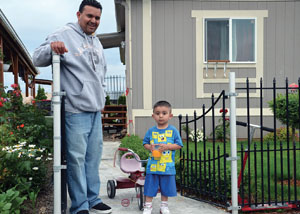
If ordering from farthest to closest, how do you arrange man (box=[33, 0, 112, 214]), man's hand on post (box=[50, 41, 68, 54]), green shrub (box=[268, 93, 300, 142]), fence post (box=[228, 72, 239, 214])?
green shrub (box=[268, 93, 300, 142])
fence post (box=[228, 72, 239, 214])
man (box=[33, 0, 112, 214])
man's hand on post (box=[50, 41, 68, 54])

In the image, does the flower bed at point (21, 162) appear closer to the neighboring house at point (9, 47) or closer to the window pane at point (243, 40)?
the neighboring house at point (9, 47)

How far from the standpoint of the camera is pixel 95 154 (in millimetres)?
3566

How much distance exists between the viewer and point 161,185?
3.68m

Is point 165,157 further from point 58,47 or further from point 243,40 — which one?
point 243,40

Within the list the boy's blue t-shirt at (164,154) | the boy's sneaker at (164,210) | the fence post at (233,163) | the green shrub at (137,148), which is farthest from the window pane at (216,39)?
the boy's sneaker at (164,210)

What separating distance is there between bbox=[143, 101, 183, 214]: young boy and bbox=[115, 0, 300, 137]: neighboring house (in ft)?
19.2

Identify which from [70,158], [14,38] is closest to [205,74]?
[14,38]

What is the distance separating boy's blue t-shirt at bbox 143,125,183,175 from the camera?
3631 mm

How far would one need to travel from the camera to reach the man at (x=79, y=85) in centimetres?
331

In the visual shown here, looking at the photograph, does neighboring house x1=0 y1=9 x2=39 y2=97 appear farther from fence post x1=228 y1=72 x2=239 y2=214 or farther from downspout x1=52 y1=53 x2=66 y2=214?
Result: fence post x1=228 y1=72 x2=239 y2=214

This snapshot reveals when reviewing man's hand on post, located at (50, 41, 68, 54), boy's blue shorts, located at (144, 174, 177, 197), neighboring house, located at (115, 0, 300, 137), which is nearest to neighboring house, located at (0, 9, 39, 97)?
neighboring house, located at (115, 0, 300, 137)

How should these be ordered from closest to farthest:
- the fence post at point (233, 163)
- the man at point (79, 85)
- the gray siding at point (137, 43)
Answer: the man at point (79, 85) < the fence post at point (233, 163) < the gray siding at point (137, 43)

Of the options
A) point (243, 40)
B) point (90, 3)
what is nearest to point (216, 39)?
point (243, 40)

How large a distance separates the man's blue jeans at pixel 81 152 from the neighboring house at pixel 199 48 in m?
5.95
